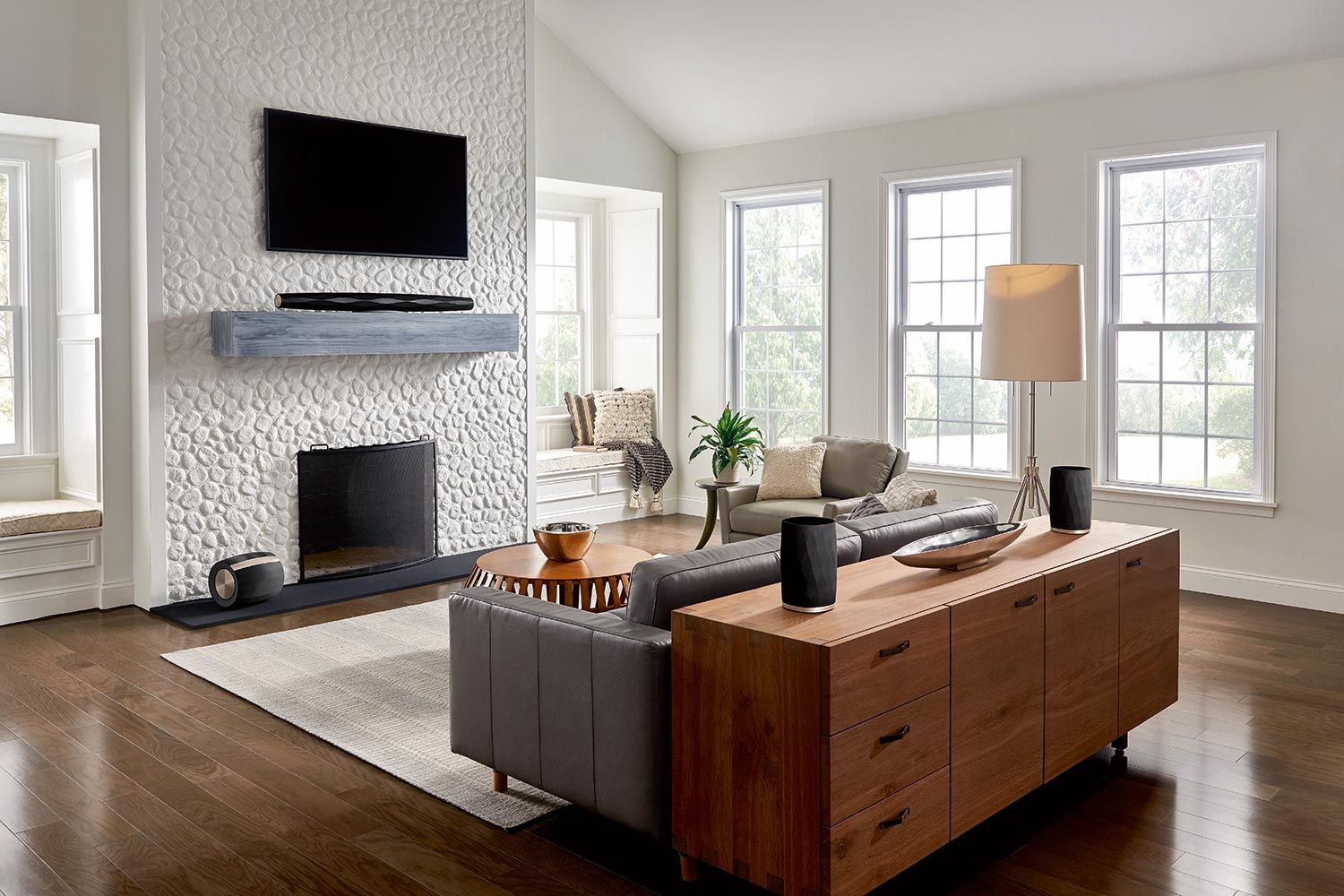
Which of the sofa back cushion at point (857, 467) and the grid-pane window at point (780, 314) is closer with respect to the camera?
the sofa back cushion at point (857, 467)

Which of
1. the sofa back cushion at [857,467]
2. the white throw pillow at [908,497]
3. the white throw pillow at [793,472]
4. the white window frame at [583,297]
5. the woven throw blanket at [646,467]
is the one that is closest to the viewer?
the white throw pillow at [908,497]

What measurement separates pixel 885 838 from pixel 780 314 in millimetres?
5857

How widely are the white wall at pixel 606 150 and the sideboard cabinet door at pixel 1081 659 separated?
5.23 metres

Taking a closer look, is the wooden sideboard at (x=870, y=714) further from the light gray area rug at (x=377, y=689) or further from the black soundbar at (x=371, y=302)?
the black soundbar at (x=371, y=302)

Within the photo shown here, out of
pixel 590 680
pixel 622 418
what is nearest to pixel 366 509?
pixel 622 418

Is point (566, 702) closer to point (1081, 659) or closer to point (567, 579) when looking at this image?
point (567, 579)

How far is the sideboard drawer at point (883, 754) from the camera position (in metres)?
2.37

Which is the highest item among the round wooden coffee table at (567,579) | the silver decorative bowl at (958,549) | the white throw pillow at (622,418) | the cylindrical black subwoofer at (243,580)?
the white throw pillow at (622,418)

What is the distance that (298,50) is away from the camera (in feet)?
19.5

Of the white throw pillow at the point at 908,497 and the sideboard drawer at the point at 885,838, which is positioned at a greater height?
the white throw pillow at the point at 908,497

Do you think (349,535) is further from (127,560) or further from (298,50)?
(298,50)

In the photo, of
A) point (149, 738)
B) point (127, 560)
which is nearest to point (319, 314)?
point (127, 560)

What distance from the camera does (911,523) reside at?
3598 mm

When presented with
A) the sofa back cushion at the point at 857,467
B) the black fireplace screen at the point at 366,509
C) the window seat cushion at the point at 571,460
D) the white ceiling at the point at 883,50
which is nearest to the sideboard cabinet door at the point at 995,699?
the sofa back cushion at the point at 857,467
